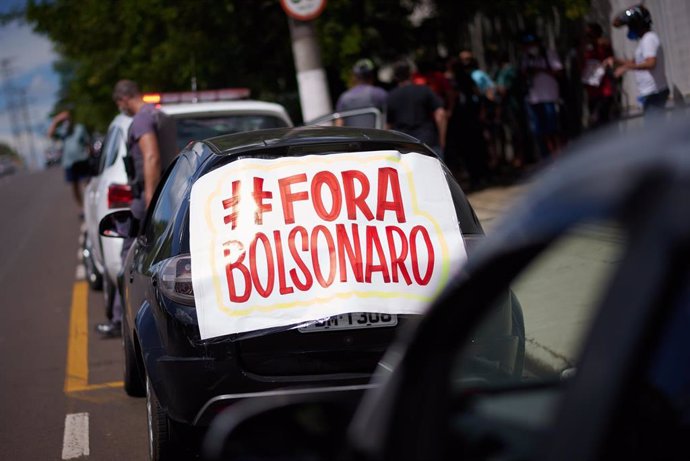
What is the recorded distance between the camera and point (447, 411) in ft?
6.46

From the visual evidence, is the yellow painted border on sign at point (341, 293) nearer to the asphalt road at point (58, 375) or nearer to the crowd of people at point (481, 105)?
the asphalt road at point (58, 375)

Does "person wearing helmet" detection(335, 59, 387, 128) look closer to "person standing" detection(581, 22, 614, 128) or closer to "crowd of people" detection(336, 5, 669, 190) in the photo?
"crowd of people" detection(336, 5, 669, 190)

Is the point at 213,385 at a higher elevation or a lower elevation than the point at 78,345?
higher

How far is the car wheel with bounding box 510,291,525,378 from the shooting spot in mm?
2980

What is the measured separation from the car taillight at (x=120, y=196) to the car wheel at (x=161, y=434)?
441cm

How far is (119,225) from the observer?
7309 millimetres

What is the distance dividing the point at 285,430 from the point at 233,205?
111 inches

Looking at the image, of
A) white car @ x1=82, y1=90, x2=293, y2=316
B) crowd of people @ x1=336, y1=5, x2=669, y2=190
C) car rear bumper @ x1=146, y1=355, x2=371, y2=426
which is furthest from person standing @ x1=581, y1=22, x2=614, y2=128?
car rear bumper @ x1=146, y1=355, x2=371, y2=426

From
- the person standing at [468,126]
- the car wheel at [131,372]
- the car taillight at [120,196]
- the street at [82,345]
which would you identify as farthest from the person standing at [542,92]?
the car wheel at [131,372]

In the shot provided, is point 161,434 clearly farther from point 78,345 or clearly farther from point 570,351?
point 78,345

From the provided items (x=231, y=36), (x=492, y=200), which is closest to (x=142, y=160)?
(x=492, y=200)

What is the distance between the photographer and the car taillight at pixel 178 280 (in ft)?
16.1

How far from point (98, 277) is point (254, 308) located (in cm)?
717

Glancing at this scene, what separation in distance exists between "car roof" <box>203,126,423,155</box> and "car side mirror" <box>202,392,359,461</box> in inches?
121
